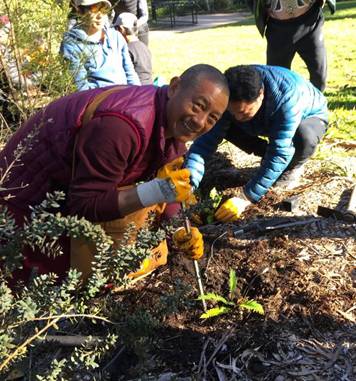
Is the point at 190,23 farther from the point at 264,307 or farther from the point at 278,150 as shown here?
the point at 264,307

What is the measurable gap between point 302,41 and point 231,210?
231 cm

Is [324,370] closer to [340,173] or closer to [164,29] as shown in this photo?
[340,173]

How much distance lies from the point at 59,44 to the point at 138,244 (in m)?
2.41

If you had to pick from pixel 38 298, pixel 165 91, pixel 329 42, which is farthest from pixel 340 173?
pixel 329 42

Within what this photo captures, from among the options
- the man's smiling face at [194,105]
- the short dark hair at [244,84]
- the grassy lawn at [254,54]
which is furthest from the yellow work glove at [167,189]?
the grassy lawn at [254,54]

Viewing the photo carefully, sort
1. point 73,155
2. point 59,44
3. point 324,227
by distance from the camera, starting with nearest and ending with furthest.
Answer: point 73,155 < point 324,227 < point 59,44

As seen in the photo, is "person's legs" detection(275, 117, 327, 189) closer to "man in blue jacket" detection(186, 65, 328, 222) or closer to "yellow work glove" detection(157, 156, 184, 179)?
"man in blue jacket" detection(186, 65, 328, 222)

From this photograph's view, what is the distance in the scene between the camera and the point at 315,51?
4.65 meters

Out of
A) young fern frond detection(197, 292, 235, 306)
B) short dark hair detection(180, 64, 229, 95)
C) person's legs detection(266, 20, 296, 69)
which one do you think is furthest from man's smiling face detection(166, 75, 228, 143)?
person's legs detection(266, 20, 296, 69)

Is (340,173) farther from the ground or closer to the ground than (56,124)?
closer to the ground

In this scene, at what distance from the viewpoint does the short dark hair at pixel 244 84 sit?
288 cm

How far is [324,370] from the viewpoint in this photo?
211 cm

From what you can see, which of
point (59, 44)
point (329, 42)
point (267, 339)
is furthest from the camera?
point (329, 42)

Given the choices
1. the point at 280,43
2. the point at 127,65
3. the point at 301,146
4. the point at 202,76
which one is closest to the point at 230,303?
the point at 202,76
